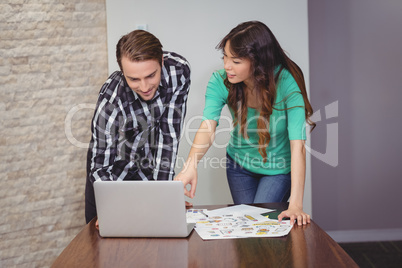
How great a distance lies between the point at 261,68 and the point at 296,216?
664 millimetres

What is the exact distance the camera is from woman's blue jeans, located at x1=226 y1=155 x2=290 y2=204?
85.2 inches

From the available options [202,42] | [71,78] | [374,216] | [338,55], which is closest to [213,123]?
[202,42]

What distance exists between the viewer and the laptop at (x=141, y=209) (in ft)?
4.94

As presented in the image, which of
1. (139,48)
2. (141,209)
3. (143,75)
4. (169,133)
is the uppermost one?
(139,48)

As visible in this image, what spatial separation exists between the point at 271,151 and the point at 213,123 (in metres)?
0.31

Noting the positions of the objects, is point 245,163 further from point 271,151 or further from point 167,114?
point 167,114

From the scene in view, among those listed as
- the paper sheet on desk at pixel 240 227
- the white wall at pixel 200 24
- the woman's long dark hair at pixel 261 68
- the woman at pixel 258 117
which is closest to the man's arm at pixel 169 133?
the woman at pixel 258 117

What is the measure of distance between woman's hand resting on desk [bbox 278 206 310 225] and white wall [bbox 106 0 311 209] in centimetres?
140

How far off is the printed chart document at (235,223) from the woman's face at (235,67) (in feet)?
1.81

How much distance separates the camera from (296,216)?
171 centimetres

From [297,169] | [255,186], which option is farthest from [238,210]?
[255,186]

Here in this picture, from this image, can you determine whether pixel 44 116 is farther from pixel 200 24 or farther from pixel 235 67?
pixel 235 67

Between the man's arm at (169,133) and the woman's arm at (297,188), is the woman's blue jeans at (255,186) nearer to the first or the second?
the woman's arm at (297,188)

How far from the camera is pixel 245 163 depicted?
227 centimetres
